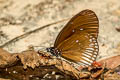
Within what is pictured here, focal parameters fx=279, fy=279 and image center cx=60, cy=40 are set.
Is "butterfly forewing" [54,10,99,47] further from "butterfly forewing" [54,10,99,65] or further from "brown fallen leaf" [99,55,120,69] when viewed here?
"brown fallen leaf" [99,55,120,69]

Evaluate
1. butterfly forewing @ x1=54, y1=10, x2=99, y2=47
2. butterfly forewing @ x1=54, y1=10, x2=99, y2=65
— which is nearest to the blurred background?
butterfly forewing @ x1=54, y1=10, x2=99, y2=65

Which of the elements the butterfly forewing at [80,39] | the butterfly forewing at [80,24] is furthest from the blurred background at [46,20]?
the butterfly forewing at [80,24]

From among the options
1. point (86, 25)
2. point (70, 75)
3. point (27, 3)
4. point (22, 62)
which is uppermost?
point (27, 3)

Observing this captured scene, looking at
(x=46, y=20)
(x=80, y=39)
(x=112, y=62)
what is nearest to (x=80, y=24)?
(x=80, y=39)

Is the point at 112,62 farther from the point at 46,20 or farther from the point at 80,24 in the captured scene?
the point at 46,20

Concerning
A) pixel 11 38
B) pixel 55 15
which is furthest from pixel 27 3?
pixel 11 38

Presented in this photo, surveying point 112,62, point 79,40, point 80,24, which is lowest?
point 112,62

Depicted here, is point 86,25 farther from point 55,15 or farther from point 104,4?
point 104,4
